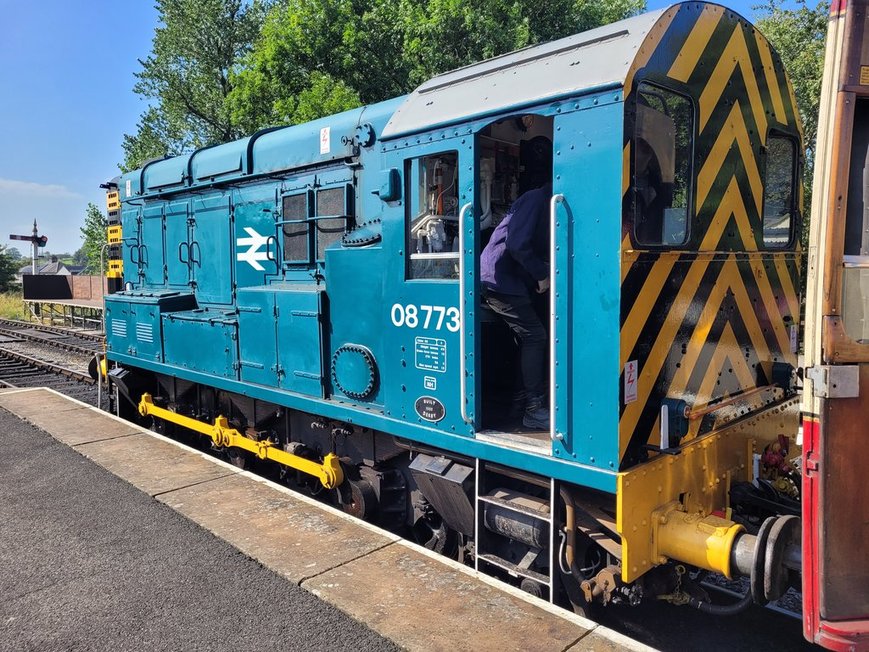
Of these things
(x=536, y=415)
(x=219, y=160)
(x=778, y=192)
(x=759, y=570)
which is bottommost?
(x=759, y=570)

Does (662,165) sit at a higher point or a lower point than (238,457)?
higher

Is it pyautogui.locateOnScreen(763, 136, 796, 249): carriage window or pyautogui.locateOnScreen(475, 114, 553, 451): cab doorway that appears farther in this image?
pyautogui.locateOnScreen(763, 136, 796, 249): carriage window

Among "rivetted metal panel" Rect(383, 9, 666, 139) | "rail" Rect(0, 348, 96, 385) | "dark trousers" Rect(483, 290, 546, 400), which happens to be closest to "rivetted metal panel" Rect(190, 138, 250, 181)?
"rivetted metal panel" Rect(383, 9, 666, 139)

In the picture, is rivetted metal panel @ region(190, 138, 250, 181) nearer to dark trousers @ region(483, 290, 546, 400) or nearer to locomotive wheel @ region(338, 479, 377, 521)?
locomotive wheel @ region(338, 479, 377, 521)

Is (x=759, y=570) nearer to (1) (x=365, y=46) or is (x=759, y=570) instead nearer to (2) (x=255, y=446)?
(2) (x=255, y=446)

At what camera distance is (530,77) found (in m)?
3.43

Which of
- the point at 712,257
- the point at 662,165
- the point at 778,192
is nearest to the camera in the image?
the point at 662,165

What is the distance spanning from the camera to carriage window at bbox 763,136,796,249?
13.9ft

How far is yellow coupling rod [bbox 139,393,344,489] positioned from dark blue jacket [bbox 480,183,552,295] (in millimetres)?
2245

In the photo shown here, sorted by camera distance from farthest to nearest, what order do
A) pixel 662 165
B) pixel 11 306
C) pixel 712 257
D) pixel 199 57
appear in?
1. pixel 11 306
2. pixel 199 57
3. pixel 712 257
4. pixel 662 165

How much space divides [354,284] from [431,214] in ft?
3.01

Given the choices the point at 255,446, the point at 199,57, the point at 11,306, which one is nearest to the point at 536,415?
the point at 255,446

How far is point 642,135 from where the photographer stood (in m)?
3.15

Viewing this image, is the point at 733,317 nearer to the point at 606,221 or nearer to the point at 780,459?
the point at 780,459
